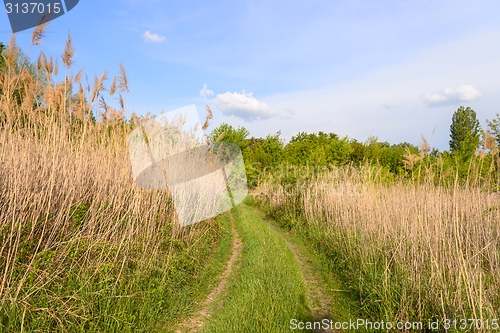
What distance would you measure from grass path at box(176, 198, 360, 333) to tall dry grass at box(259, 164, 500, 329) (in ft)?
1.46

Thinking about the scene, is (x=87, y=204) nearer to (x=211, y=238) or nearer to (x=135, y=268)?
(x=135, y=268)

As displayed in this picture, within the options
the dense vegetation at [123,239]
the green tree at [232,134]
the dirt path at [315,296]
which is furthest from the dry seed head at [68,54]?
the green tree at [232,134]

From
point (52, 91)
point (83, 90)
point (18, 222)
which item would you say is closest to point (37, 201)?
point (18, 222)

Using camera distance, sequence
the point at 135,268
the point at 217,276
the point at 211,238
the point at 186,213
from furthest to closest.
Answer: the point at 211,238, the point at 186,213, the point at 217,276, the point at 135,268

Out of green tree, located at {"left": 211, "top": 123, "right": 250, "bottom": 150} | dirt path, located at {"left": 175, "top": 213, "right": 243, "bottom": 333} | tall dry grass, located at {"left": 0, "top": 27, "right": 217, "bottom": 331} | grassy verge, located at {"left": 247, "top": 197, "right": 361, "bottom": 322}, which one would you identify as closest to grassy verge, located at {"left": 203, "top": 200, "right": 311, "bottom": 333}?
dirt path, located at {"left": 175, "top": 213, "right": 243, "bottom": 333}

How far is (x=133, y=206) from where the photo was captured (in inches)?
167

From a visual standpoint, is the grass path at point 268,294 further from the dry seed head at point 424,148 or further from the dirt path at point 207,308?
the dry seed head at point 424,148

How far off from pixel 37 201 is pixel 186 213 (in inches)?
115

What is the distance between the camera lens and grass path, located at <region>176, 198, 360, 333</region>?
3436 mm

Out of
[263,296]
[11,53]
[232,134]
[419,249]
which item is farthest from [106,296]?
[232,134]

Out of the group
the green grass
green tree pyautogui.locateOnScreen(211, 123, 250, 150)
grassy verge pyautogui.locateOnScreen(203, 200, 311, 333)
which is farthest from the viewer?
green tree pyautogui.locateOnScreen(211, 123, 250, 150)

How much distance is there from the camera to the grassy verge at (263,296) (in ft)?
11.0

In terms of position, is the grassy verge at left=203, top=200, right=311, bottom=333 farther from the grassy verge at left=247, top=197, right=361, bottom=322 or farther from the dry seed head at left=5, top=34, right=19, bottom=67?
the dry seed head at left=5, top=34, right=19, bottom=67

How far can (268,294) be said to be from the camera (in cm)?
401
